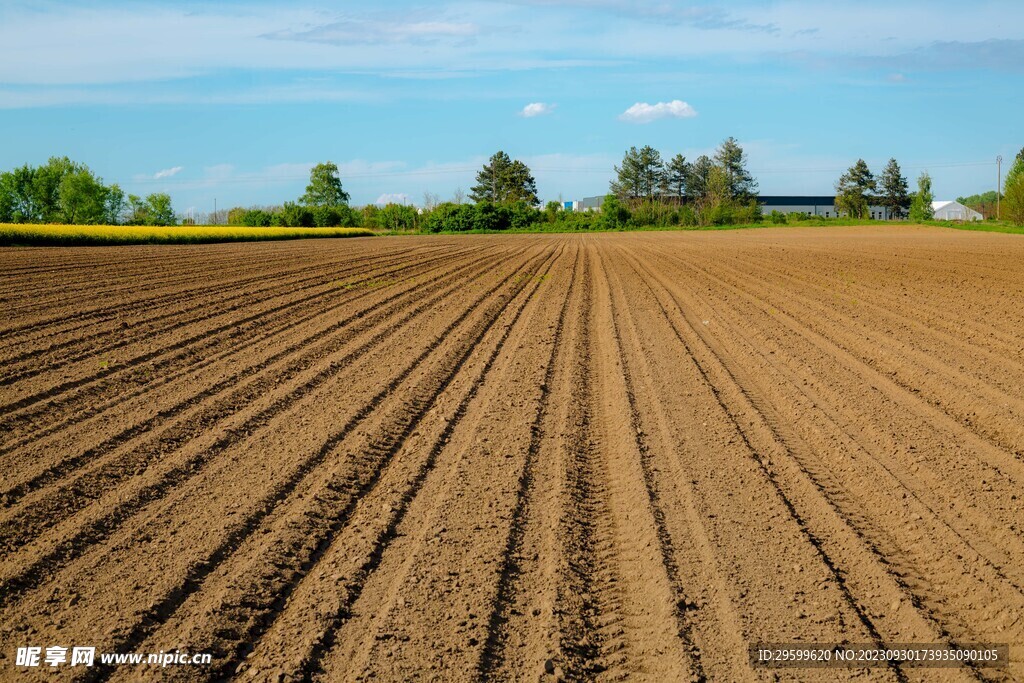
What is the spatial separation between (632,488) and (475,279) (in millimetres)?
17157

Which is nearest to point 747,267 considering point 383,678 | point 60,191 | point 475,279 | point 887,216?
point 475,279

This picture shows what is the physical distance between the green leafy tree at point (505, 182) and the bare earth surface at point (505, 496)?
104851 millimetres

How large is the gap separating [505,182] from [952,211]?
7404 centimetres

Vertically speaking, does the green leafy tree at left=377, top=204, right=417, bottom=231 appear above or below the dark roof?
below

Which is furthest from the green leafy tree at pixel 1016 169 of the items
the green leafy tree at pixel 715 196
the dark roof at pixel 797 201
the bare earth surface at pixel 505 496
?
the bare earth surface at pixel 505 496

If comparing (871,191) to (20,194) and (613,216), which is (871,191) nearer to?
(613,216)

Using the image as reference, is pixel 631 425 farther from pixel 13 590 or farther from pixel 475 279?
pixel 475 279

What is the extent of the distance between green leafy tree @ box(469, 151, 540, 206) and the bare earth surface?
344ft

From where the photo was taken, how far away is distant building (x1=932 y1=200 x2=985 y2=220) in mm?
123875

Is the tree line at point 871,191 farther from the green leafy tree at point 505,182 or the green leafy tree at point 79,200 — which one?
the green leafy tree at point 79,200

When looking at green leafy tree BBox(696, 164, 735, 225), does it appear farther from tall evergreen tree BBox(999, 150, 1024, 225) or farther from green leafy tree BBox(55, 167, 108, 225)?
green leafy tree BBox(55, 167, 108, 225)

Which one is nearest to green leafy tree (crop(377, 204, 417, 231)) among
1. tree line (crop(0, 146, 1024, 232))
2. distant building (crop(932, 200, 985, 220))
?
tree line (crop(0, 146, 1024, 232))

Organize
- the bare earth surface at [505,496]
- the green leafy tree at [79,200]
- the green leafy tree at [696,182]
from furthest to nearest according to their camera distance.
→ the green leafy tree at [696,182], the green leafy tree at [79,200], the bare earth surface at [505,496]

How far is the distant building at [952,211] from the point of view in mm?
123875
